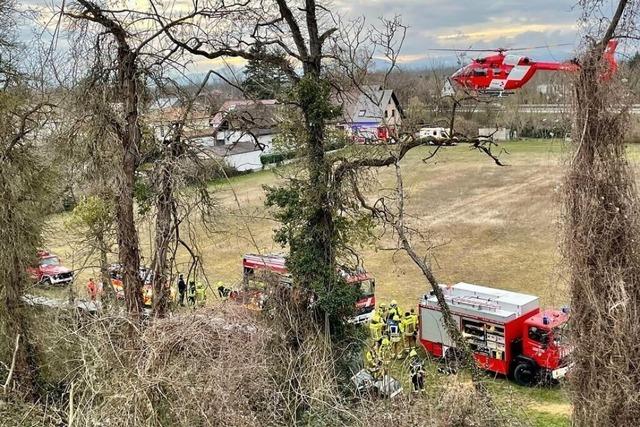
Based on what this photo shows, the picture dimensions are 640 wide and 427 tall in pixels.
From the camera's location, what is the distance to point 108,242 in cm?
1534

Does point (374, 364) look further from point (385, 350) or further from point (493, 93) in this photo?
point (493, 93)

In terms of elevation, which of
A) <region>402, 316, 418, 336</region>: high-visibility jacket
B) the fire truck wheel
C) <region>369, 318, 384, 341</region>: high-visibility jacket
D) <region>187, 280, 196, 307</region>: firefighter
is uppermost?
<region>187, 280, 196, 307</region>: firefighter

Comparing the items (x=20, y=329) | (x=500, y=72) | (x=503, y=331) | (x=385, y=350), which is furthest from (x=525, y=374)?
(x=20, y=329)

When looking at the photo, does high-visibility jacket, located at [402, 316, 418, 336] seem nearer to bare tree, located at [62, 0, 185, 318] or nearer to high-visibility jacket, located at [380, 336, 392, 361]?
high-visibility jacket, located at [380, 336, 392, 361]

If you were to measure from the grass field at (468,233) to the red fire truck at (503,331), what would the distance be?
52 cm

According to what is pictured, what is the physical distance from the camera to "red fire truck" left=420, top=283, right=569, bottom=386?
14258 millimetres

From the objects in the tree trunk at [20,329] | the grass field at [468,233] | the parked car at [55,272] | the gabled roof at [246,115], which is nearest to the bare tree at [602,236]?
the grass field at [468,233]

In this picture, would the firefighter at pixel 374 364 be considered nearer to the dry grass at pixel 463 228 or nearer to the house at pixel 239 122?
the dry grass at pixel 463 228

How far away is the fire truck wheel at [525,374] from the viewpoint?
14375mm

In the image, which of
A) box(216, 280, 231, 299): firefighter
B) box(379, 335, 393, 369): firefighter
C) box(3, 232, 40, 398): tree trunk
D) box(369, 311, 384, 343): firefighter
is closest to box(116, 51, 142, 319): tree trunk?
box(216, 280, 231, 299): firefighter

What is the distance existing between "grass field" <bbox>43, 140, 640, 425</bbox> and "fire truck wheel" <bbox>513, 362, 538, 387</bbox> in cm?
26

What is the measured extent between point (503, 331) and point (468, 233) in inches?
564

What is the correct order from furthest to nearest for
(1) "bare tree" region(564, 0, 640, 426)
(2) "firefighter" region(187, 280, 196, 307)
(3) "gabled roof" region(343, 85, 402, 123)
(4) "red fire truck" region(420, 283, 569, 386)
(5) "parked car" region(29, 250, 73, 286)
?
(5) "parked car" region(29, 250, 73, 286) < (4) "red fire truck" region(420, 283, 569, 386) < (3) "gabled roof" region(343, 85, 402, 123) < (2) "firefighter" region(187, 280, 196, 307) < (1) "bare tree" region(564, 0, 640, 426)

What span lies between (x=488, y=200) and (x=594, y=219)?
2730 centimetres
